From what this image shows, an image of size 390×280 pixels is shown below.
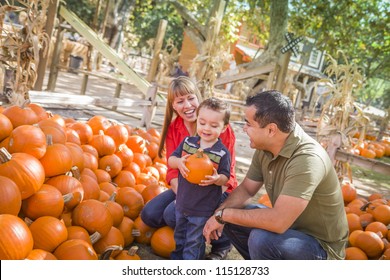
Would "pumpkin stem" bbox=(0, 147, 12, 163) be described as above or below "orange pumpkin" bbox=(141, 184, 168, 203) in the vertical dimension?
above

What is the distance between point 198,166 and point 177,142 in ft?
2.62

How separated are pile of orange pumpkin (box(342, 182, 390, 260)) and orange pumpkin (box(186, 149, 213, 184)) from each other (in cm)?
153

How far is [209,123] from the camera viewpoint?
8.61 feet

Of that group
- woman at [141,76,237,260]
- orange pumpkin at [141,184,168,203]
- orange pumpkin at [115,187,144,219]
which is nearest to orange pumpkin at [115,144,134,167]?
orange pumpkin at [141,184,168,203]

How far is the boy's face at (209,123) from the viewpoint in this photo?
8.54 ft

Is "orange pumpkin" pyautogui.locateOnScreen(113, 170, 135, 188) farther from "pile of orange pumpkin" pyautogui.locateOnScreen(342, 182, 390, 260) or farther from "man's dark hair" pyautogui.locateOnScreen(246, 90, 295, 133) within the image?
"pile of orange pumpkin" pyautogui.locateOnScreen(342, 182, 390, 260)

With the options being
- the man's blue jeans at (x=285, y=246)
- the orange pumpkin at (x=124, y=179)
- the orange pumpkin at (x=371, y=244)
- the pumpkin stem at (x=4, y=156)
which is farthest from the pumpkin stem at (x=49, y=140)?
the orange pumpkin at (x=371, y=244)

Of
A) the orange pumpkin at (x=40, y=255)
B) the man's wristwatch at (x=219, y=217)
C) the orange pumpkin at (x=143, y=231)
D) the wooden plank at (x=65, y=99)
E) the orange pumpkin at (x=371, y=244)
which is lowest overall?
the orange pumpkin at (x=143, y=231)

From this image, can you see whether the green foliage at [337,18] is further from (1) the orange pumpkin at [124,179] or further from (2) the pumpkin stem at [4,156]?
(2) the pumpkin stem at [4,156]

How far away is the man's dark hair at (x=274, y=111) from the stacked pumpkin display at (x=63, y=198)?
114 cm

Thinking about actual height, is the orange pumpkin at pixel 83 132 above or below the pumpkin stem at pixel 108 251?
above

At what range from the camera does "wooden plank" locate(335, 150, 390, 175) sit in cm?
397

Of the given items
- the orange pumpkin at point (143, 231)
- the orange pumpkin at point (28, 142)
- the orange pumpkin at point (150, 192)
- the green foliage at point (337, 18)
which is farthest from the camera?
the green foliage at point (337, 18)

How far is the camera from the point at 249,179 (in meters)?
2.77
